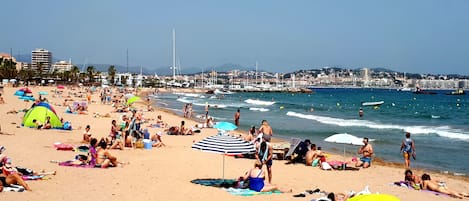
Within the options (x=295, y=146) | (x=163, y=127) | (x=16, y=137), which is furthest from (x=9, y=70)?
(x=295, y=146)

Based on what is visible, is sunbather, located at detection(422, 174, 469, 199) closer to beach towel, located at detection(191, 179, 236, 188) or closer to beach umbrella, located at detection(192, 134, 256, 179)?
beach umbrella, located at detection(192, 134, 256, 179)

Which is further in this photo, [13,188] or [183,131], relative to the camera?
[183,131]

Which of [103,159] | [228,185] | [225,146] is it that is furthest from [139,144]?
[225,146]

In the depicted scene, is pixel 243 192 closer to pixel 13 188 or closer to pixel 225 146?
pixel 225 146

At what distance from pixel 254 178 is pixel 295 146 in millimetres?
5037

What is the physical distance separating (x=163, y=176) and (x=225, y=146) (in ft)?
7.83

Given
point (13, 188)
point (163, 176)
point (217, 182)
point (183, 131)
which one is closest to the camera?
point (13, 188)

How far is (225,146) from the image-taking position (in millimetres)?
9859

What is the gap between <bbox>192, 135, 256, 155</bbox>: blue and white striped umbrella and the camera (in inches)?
388

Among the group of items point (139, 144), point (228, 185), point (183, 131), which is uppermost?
point (139, 144)

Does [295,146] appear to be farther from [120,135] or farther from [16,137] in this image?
[16,137]

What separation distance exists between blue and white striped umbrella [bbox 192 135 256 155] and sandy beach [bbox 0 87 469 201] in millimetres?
884

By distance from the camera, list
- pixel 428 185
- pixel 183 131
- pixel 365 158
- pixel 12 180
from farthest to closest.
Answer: pixel 183 131 → pixel 365 158 → pixel 428 185 → pixel 12 180

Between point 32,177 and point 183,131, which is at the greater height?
point 32,177
